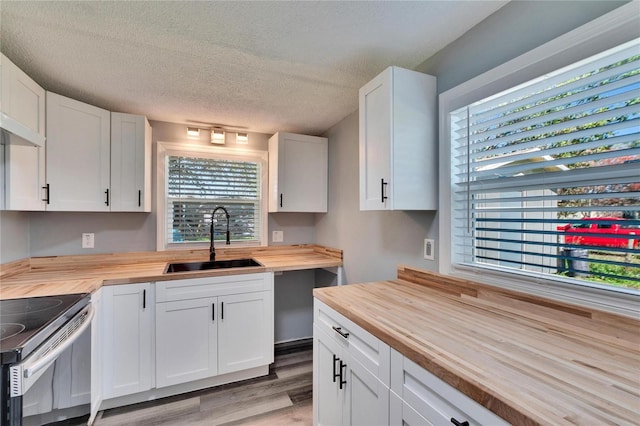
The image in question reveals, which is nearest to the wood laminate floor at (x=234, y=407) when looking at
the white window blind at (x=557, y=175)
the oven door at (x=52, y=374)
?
the oven door at (x=52, y=374)

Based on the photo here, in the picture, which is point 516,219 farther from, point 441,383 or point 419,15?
point 419,15

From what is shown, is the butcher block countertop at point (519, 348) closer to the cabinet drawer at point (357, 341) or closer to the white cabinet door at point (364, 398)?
the cabinet drawer at point (357, 341)

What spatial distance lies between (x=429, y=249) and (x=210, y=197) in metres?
2.17

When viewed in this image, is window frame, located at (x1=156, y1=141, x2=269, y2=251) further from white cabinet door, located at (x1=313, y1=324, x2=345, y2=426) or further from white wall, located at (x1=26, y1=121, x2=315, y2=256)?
white cabinet door, located at (x1=313, y1=324, x2=345, y2=426)

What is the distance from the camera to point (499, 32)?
128 centimetres

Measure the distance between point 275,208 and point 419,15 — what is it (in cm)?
196

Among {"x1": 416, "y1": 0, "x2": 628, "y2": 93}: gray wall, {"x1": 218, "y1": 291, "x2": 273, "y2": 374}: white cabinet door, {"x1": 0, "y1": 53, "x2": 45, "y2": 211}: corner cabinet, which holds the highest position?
{"x1": 416, "y1": 0, "x2": 628, "y2": 93}: gray wall

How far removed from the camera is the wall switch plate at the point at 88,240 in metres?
2.35

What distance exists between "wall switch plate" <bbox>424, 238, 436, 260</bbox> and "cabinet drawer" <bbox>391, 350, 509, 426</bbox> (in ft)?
2.56

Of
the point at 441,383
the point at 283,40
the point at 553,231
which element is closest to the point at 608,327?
the point at 553,231

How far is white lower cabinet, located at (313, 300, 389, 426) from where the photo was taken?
A: 1.09 m

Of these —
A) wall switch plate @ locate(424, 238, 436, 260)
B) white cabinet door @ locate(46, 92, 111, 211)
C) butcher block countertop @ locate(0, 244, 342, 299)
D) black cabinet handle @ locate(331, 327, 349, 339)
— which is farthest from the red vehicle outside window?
white cabinet door @ locate(46, 92, 111, 211)

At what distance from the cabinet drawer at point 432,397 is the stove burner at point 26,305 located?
167 cm

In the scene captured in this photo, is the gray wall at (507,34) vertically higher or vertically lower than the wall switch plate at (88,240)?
higher
